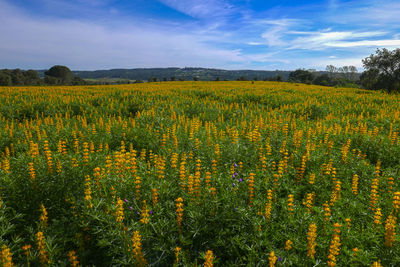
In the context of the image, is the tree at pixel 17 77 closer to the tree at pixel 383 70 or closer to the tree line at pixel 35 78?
the tree line at pixel 35 78

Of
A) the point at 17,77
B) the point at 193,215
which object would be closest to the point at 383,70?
the point at 193,215

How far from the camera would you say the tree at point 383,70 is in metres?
33.2

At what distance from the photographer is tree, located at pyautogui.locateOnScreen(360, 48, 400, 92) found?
1309 inches

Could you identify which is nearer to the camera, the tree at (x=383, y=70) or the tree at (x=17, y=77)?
the tree at (x=383, y=70)

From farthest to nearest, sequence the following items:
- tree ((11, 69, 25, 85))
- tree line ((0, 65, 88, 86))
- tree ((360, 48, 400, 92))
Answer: tree ((11, 69, 25, 85)) → tree line ((0, 65, 88, 86)) → tree ((360, 48, 400, 92))

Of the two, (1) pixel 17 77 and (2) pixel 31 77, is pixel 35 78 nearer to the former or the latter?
(2) pixel 31 77

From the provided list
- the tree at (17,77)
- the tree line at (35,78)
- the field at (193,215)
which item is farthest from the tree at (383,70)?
the tree at (17,77)

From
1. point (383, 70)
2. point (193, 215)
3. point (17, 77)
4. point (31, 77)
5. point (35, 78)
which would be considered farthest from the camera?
point (35, 78)

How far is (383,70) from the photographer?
114ft

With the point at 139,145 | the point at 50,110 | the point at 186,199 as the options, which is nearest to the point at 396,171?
the point at 186,199

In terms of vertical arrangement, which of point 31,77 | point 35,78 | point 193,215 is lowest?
point 193,215

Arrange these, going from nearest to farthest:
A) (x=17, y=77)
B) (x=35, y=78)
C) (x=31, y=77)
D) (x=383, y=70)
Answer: (x=383, y=70) < (x=17, y=77) < (x=31, y=77) < (x=35, y=78)

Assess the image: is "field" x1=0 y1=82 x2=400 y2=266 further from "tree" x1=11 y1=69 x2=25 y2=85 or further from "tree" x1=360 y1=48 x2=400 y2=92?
"tree" x1=11 y1=69 x2=25 y2=85

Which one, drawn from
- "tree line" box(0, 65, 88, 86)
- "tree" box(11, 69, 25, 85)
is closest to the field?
"tree line" box(0, 65, 88, 86)
